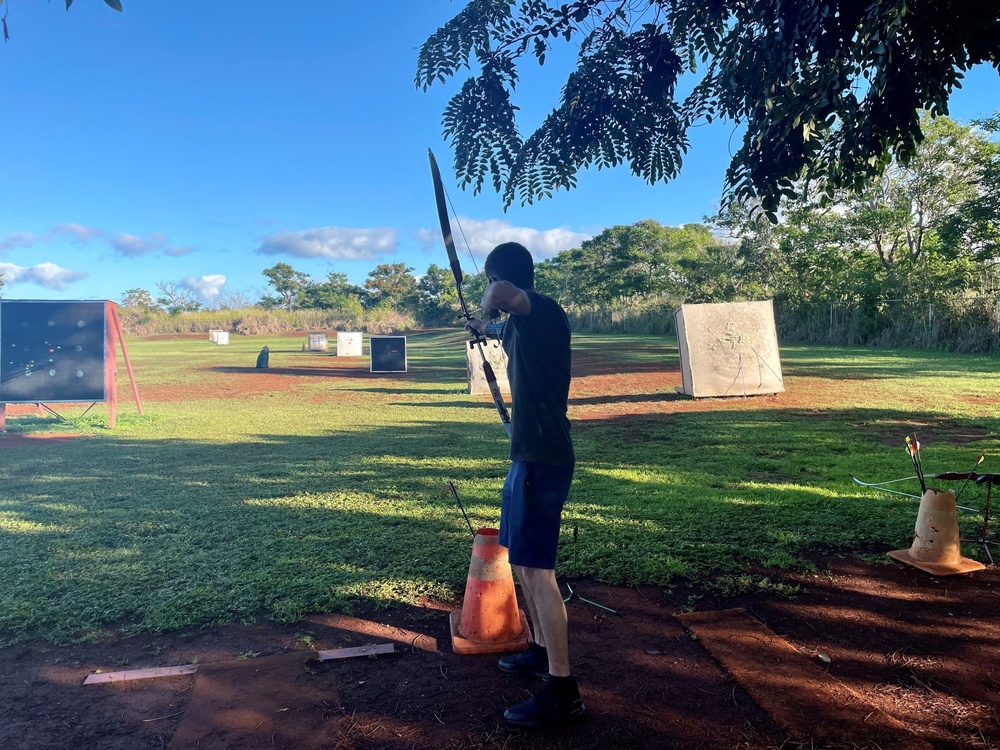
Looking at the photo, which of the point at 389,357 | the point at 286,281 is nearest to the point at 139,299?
the point at 286,281

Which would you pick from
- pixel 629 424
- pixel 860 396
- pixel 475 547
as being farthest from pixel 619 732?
pixel 860 396

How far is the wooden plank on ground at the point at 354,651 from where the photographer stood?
347 cm

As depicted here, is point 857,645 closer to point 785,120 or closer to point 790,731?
point 790,731

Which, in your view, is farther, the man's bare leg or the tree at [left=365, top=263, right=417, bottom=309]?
the tree at [left=365, top=263, right=417, bottom=309]

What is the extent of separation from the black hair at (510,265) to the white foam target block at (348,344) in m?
30.2

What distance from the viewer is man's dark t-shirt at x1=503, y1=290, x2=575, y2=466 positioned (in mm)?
2936

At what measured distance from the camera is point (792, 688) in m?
3.10

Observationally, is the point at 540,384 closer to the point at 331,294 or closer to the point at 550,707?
the point at 550,707

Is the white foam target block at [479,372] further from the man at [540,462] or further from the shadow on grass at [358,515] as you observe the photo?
the man at [540,462]

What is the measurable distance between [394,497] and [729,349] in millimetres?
9717

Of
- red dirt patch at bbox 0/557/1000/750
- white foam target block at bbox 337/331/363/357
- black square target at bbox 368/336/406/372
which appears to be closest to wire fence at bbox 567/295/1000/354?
black square target at bbox 368/336/406/372

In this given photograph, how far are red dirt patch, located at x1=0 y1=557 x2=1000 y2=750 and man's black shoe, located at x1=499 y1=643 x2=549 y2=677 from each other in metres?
0.06

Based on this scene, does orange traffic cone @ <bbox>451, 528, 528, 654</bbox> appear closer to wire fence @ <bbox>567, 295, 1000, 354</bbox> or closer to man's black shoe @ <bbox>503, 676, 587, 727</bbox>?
man's black shoe @ <bbox>503, 676, 587, 727</bbox>

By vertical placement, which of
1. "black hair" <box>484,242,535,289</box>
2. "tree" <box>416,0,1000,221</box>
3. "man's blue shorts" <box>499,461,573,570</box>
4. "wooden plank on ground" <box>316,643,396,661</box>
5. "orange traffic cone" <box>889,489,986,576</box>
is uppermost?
"tree" <box>416,0,1000,221</box>
